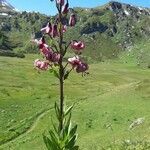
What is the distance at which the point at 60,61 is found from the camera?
1073 cm

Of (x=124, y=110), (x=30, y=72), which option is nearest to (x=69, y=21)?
(x=124, y=110)

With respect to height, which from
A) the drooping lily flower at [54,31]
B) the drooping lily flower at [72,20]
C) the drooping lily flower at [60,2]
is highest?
the drooping lily flower at [60,2]

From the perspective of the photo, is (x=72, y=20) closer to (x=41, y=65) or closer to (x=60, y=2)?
(x=60, y=2)

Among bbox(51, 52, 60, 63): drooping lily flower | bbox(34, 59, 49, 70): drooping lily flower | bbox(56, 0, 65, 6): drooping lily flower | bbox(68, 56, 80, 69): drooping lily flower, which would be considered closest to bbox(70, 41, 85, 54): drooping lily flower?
bbox(68, 56, 80, 69): drooping lily flower

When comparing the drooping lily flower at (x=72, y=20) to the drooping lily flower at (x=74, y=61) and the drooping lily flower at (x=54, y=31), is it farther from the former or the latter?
the drooping lily flower at (x=74, y=61)

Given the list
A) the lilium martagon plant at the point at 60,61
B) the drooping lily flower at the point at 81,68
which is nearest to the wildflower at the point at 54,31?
the lilium martagon plant at the point at 60,61

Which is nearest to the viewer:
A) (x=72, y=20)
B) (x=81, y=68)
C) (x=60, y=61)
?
(x=60, y=61)

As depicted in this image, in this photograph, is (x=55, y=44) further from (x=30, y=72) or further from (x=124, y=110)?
(x=30, y=72)

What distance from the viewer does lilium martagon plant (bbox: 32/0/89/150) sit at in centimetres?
1070

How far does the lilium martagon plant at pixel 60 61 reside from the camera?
10.7 m

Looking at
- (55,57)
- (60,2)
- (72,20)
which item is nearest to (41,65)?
(55,57)

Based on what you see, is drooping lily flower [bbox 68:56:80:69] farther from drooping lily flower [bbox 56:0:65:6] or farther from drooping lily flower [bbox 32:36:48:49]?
drooping lily flower [bbox 56:0:65:6]

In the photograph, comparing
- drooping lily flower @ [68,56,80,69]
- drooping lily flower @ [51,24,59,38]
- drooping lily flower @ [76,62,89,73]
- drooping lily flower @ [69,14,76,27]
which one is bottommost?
drooping lily flower @ [76,62,89,73]

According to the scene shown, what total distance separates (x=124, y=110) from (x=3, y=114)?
2148 centimetres
